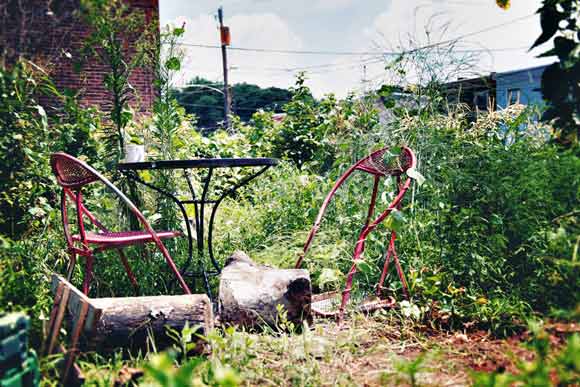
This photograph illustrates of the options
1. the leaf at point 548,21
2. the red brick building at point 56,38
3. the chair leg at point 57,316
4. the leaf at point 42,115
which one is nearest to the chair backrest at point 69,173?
the leaf at point 42,115

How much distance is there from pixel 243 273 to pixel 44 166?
134 centimetres

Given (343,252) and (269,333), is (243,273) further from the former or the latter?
(343,252)

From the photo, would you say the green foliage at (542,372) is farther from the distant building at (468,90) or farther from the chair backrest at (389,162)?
the distant building at (468,90)

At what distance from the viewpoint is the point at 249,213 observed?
4.79 metres

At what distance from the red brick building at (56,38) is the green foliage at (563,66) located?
Answer: 2.26 m

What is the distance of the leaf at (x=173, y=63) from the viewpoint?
383 cm

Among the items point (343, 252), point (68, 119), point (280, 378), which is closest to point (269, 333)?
point (280, 378)

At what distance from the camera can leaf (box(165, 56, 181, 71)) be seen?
12.6 ft

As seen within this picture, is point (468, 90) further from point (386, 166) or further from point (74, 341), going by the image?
point (74, 341)

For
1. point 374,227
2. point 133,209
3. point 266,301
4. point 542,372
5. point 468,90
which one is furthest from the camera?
point 468,90

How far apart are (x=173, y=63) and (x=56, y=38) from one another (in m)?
1.02

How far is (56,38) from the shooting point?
293cm

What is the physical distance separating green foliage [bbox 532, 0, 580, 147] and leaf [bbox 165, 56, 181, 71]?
2.48 metres

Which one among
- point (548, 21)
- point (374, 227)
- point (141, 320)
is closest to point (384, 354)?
point (374, 227)
